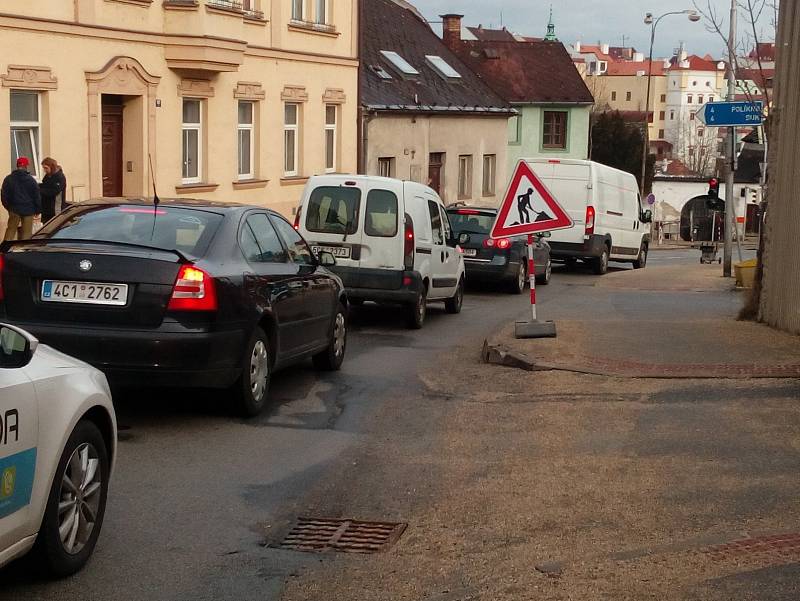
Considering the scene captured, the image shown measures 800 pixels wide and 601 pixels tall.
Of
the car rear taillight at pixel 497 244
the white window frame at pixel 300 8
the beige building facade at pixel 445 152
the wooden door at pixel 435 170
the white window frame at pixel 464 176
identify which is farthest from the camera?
the white window frame at pixel 464 176

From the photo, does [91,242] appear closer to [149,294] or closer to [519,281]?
[149,294]

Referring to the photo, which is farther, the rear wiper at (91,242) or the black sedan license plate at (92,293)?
the rear wiper at (91,242)

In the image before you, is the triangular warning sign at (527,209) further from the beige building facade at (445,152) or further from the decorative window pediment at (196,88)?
the beige building facade at (445,152)

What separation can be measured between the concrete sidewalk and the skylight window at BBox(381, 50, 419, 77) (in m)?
25.9

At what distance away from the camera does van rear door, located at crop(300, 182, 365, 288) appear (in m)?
15.7

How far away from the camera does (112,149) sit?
24703 millimetres

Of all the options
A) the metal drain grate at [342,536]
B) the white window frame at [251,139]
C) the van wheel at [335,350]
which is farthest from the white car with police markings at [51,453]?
the white window frame at [251,139]

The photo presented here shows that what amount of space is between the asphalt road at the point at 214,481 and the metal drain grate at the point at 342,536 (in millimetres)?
142

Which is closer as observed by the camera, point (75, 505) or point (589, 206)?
point (75, 505)

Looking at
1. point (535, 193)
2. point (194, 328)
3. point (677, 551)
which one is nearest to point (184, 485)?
point (194, 328)

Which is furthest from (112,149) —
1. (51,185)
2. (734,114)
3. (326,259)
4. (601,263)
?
(326,259)

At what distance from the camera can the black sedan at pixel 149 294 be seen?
8531mm

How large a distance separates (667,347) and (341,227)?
4793 mm

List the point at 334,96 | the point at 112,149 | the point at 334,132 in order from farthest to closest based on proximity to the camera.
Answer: the point at 334,132
the point at 334,96
the point at 112,149
